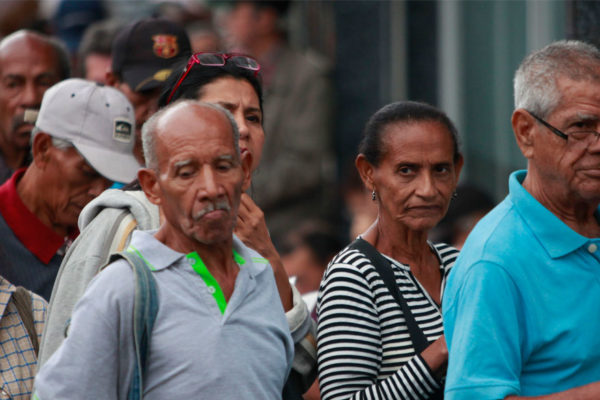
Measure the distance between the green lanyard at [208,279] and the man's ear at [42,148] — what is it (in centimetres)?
138

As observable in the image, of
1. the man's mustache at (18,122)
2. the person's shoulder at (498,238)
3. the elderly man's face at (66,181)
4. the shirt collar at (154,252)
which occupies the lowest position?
the man's mustache at (18,122)

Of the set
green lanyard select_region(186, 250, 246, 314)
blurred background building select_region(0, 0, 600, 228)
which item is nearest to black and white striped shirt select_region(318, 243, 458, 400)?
green lanyard select_region(186, 250, 246, 314)

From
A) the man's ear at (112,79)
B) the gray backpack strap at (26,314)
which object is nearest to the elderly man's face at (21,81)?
the man's ear at (112,79)

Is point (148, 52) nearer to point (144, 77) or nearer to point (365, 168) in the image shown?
point (144, 77)

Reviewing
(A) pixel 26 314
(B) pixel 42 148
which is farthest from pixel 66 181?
(A) pixel 26 314

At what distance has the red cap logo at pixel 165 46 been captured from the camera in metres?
5.13

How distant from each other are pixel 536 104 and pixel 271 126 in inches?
195

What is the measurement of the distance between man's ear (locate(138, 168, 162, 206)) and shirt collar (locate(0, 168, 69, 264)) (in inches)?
44.8

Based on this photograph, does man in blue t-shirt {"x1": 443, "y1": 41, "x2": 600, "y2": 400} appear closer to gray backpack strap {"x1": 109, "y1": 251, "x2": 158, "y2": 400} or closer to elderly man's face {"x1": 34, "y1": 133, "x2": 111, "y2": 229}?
gray backpack strap {"x1": 109, "y1": 251, "x2": 158, "y2": 400}

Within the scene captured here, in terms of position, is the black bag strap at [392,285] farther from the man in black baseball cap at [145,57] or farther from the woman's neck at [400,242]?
the man in black baseball cap at [145,57]

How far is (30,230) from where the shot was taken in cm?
416

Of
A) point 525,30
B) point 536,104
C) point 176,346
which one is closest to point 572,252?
point 536,104

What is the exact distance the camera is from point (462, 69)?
27.3 ft

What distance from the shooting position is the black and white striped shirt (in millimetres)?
3324
